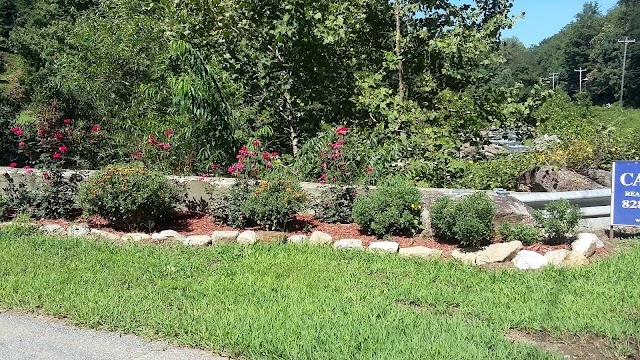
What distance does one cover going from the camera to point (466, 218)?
583 cm

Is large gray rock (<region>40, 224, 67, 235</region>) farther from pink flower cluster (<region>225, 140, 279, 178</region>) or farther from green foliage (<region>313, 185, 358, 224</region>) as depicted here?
green foliage (<region>313, 185, 358, 224</region>)

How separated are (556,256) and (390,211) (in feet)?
5.92

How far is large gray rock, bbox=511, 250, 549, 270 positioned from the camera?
18.0 ft

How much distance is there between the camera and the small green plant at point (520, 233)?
6.00m

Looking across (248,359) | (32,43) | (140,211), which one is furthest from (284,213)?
(32,43)

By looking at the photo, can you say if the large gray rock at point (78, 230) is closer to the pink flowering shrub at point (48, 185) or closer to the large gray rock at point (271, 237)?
the pink flowering shrub at point (48, 185)

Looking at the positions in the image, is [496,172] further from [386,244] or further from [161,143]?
[161,143]

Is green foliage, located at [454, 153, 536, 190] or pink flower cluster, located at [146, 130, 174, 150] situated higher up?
pink flower cluster, located at [146, 130, 174, 150]

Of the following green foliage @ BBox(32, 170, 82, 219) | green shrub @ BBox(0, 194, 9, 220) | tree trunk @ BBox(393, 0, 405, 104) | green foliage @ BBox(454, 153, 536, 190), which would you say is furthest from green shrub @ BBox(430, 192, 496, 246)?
green shrub @ BBox(0, 194, 9, 220)

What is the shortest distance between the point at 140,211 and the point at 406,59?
5571mm

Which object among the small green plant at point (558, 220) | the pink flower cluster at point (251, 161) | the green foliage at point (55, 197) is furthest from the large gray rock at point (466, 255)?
the green foliage at point (55, 197)

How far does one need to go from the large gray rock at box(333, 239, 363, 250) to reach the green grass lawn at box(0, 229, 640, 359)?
0.30 meters

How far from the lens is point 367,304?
170 inches

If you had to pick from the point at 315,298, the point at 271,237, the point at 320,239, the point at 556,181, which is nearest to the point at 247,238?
the point at 271,237
